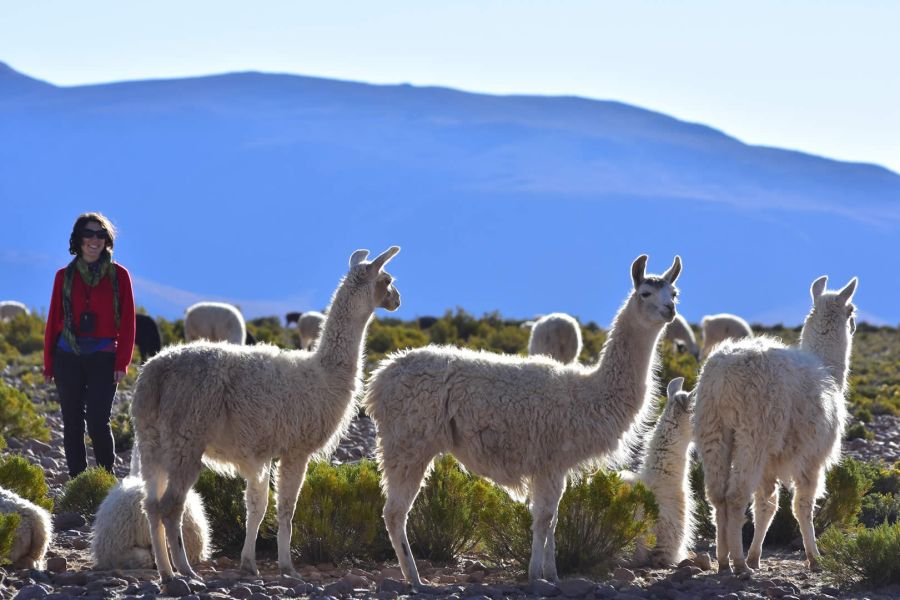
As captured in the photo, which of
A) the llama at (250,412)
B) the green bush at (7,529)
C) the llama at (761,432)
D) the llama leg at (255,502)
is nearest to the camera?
the green bush at (7,529)

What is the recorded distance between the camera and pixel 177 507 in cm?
702

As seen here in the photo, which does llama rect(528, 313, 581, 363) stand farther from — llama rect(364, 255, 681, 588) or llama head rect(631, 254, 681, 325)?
llama rect(364, 255, 681, 588)

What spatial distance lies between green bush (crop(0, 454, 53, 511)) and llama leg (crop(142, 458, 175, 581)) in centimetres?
141

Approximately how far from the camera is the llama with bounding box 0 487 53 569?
704 cm

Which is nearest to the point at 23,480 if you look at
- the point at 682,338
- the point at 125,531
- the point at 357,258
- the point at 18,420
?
the point at 125,531

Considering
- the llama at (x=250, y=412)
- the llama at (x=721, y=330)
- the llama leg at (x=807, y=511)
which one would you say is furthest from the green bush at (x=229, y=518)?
the llama at (x=721, y=330)

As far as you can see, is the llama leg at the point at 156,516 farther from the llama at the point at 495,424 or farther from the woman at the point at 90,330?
the woman at the point at 90,330

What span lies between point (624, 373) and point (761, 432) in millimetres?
867

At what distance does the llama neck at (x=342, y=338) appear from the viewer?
782 cm

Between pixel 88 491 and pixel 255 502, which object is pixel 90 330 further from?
pixel 255 502

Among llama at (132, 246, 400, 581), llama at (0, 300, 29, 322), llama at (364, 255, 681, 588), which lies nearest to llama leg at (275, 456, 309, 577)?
llama at (132, 246, 400, 581)

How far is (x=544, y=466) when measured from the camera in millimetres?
7363

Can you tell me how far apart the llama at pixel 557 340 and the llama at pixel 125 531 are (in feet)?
30.6

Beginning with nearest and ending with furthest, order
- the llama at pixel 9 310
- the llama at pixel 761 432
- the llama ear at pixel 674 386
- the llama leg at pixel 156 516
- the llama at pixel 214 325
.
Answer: the llama leg at pixel 156 516
the llama at pixel 761 432
the llama ear at pixel 674 386
the llama at pixel 214 325
the llama at pixel 9 310
